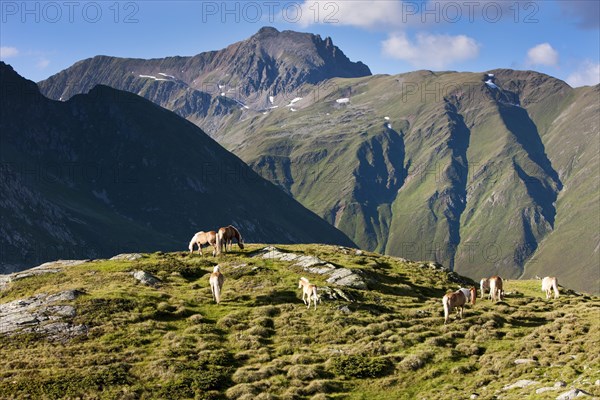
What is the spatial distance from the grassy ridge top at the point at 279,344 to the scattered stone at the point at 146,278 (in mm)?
792

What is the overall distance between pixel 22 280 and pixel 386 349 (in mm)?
36412

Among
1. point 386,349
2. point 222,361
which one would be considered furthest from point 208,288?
point 386,349

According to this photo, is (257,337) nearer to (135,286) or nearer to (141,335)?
(141,335)

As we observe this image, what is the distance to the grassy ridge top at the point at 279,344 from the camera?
109 ft

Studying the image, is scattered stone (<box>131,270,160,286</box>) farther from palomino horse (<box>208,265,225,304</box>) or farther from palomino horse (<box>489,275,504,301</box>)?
palomino horse (<box>489,275,504,301</box>)

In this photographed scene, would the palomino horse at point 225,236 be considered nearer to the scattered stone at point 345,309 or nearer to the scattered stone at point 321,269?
the scattered stone at point 321,269

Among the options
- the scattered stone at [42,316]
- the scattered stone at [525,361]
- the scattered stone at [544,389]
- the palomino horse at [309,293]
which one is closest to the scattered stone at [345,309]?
the palomino horse at [309,293]

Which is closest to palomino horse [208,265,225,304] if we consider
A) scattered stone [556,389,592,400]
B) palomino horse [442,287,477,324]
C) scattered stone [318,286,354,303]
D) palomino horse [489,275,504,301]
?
scattered stone [318,286,354,303]

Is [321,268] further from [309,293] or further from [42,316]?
[42,316]

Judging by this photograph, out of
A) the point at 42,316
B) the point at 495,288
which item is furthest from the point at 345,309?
the point at 42,316

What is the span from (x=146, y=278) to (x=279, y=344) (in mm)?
18593

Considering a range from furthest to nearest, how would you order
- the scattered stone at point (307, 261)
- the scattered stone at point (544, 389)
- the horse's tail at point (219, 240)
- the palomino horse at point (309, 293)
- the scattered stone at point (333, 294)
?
the horse's tail at point (219, 240), the scattered stone at point (307, 261), the scattered stone at point (333, 294), the palomino horse at point (309, 293), the scattered stone at point (544, 389)

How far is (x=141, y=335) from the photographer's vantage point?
4056 centimetres

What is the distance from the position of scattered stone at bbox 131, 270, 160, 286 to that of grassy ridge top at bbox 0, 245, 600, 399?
31.2 inches
